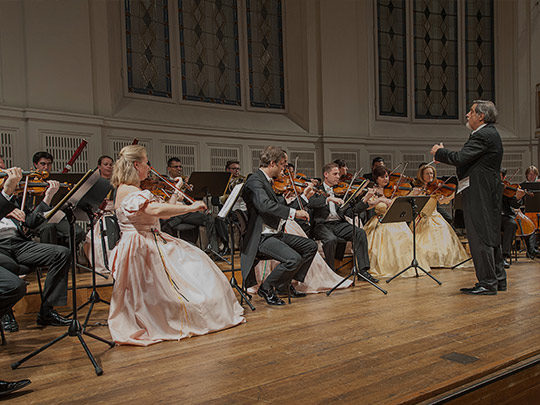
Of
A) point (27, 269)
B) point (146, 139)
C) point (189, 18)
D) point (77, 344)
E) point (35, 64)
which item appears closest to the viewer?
point (77, 344)

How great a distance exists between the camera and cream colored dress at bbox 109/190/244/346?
3.28m

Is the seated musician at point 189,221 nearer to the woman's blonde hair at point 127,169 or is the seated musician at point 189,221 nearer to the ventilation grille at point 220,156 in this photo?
the ventilation grille at point 220,156

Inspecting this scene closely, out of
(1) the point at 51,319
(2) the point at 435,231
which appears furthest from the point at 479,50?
(1) the point at 51,319

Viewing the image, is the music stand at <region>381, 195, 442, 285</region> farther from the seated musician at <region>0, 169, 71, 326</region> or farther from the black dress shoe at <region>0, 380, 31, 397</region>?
the black dress shoe at <region>0, 380, 31, 397</region>

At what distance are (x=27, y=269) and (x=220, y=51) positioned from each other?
6.10 meters

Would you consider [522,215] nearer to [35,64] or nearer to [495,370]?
[495,370]

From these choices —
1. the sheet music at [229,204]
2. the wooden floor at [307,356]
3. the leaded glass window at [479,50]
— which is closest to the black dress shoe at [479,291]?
the wooden floor at [307,356]

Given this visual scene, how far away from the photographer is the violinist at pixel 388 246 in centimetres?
562

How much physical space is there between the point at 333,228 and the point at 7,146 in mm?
4059

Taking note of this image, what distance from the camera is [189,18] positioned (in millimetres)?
8328

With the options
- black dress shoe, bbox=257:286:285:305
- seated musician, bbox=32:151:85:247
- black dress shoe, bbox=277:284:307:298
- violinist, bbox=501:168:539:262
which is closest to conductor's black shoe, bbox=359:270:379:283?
black dress shoe, bbox=277:284:307:298

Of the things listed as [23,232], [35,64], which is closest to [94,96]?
[35,64]

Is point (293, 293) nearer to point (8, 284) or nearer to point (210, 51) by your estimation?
point (8, 284)

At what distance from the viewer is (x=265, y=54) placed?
927 cm
